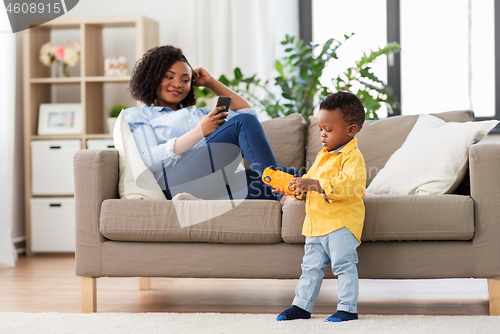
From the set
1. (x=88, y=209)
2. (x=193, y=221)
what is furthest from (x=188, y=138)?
Result: (x=88, y=209)

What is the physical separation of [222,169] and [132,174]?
1.09ft

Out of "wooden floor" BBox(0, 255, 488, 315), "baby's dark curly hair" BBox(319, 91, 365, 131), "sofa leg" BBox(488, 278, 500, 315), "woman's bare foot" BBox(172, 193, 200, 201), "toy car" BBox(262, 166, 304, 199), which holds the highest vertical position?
"baby's dark curly hair" BBox(319, 91, 365, 131)

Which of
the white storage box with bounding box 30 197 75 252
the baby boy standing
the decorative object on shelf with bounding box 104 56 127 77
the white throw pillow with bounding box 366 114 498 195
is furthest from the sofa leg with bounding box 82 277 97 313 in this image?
the decorative object on shelf with bounding box 104 56 127 77

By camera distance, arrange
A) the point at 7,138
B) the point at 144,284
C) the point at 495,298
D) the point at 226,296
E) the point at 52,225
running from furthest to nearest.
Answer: the point at 52,225, the point at 7,138, the point at 144,284, the point at 226,296, the point at 495,298

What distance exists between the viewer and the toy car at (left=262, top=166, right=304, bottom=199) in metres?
1.59

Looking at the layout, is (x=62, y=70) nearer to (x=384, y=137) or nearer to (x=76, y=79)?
(x=76, y=79)

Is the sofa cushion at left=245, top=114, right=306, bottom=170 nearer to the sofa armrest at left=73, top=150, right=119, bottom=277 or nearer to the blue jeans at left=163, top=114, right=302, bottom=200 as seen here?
the blue jeans at left=163, top=114, right=302, bottom=200

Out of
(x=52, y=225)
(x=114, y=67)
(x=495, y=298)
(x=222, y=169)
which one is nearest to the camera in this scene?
(x=495, y=298)

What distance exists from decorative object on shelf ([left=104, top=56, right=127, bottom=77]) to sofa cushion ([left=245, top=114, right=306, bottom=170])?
1.37 meters

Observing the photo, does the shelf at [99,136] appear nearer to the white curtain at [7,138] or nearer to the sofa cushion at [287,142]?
the white curtain at [7,138]

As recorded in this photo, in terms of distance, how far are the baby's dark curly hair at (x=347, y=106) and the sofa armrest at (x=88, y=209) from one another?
0.82 meters

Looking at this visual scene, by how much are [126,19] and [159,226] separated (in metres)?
1.90

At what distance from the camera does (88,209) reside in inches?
68.6

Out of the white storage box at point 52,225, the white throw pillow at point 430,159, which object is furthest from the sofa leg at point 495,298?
the white storage box at point 52,225
